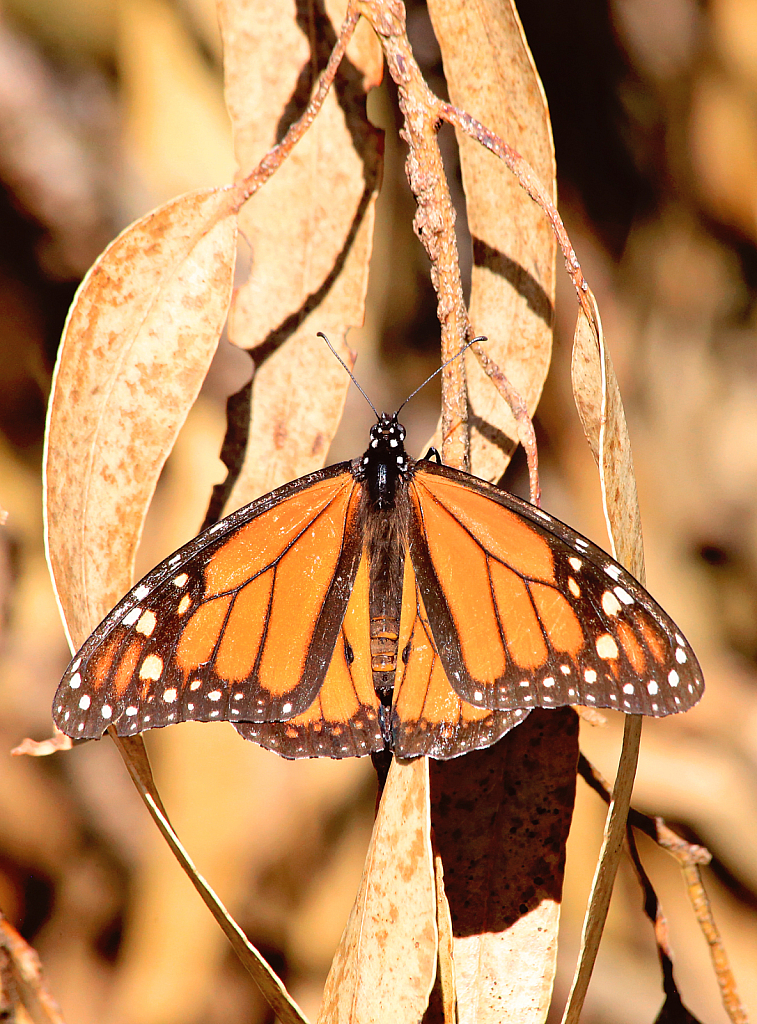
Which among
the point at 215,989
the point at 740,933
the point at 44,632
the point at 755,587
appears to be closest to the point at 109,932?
the point at 215,989

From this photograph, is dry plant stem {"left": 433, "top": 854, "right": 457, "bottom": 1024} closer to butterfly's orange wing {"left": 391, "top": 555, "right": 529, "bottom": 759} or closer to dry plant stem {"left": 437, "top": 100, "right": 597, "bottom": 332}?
butterfly's orange wing {"left": 391, "top": 555, "right": 529, "bottom": 759}

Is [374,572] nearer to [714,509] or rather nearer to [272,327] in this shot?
[272,327]

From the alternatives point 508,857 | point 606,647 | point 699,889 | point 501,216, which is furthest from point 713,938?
point 501,216

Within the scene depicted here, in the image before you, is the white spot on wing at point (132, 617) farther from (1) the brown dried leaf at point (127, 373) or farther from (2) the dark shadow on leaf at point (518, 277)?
(2) the dark shadow on leaf at point (518, 277)

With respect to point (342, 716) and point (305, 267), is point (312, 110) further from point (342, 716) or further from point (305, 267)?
point (342, 716)

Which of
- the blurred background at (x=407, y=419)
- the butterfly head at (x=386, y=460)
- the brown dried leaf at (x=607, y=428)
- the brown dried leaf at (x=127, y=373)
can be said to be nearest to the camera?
the brown dried leaf at (x=607, y=428)

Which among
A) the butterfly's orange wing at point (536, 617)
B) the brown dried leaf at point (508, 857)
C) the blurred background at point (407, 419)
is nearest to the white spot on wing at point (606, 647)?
the butterfly's orange wing at point (536, 617)
